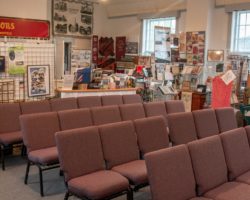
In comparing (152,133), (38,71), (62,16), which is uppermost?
(62,16)

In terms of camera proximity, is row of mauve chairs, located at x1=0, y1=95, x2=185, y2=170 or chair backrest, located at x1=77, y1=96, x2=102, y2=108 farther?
chair backrest, located at x1=77, y1=96, x2=102, y2=108

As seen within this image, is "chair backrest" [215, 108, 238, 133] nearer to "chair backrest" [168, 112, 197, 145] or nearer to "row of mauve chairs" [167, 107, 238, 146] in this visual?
"row of mauve chairs" [167, 107, 238, 146]

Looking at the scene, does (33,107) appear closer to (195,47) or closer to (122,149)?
(122,149)

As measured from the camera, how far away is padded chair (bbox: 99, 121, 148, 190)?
10.2 feet

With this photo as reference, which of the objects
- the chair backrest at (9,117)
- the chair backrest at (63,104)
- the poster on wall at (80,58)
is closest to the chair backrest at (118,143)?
the chair backrest at (63,104)

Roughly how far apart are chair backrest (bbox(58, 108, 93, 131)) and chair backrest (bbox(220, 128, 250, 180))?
1778mm

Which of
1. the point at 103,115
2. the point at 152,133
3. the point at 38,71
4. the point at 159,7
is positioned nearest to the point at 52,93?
the point at 38,71

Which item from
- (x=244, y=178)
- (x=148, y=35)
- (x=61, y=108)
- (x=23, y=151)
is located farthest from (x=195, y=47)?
(x=244, y=178)

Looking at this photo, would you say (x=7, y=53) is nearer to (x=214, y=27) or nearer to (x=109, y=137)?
(x=109, y=137)

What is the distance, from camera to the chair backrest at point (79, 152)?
2.91m

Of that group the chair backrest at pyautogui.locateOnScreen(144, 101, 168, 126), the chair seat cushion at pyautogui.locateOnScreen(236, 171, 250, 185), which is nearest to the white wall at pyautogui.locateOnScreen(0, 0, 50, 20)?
the chair backrest at pyautogui.locateOnScreen(144, 101, 168, 126)

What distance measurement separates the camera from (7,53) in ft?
16.5

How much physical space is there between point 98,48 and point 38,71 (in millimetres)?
6534

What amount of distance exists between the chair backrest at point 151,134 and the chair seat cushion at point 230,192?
957mm
